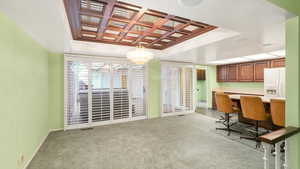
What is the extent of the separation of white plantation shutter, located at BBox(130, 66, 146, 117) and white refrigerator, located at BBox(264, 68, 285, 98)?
4374 millimetres

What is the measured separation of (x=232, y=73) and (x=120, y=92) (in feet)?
17.2

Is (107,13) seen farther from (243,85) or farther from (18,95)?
(243,85)

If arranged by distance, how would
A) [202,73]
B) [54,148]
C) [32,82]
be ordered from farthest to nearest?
[202,73] → [54,148] → [32,82]

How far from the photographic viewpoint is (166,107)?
17.5 ft

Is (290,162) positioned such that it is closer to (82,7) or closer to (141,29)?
(141,29)

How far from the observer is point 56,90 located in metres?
3.69

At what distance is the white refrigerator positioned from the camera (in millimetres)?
4230

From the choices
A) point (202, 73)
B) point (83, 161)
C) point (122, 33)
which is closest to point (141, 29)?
point (122, 33)

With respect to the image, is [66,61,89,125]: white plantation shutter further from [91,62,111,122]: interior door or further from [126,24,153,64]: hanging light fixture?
[126,24,153,64]: hanging light fixture

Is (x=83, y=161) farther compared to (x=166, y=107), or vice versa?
(x=166, y=107)

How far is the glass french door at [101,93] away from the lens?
12.5ft

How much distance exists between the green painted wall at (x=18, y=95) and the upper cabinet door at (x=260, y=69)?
278 inches

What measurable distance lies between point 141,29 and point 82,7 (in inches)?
47.6

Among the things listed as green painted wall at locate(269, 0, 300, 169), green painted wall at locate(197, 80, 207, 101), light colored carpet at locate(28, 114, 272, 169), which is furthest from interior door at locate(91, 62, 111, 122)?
green painted wall at locate(197, 80, 207, 101)
